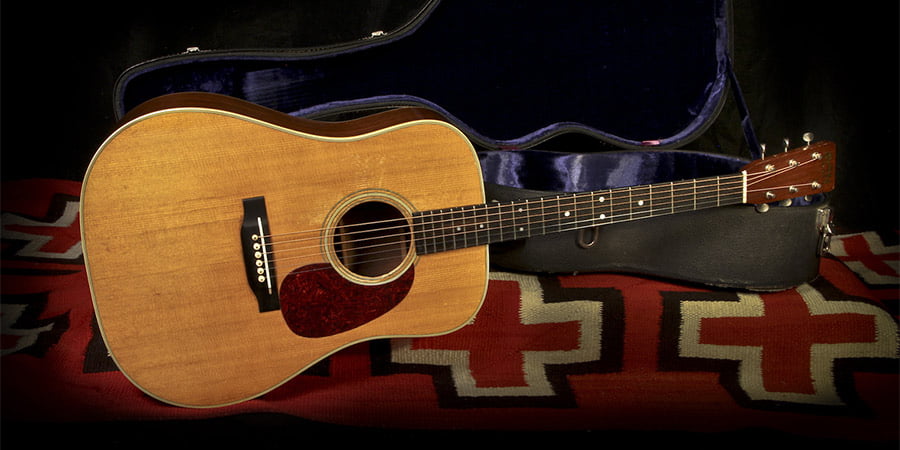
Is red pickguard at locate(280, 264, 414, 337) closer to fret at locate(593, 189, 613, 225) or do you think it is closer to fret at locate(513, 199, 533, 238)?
fret at locate(513, 199, 533, 238)

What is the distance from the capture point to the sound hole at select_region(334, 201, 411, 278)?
3.24 ft

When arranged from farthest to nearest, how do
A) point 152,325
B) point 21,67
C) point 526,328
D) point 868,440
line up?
1. point 21,67
2. point 526,328
3. point 868,440
4. point 152,325

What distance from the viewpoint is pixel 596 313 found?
1.14 metres

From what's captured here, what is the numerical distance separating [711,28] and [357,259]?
957 millimetres

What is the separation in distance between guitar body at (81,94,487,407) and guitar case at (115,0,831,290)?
27cm

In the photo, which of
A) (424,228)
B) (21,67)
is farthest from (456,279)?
(21,67)

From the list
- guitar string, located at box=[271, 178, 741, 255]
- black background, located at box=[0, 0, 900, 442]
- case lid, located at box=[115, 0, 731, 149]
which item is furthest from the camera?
black background, located at box=[0, 0, 900, 442]

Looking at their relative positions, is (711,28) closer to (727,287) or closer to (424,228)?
(727,287)

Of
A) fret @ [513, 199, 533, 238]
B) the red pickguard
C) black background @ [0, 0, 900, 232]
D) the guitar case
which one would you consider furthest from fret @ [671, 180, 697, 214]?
black background @ [0, 0, 900, 232]

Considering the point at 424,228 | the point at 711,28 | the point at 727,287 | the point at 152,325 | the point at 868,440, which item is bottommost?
the point at 868,440

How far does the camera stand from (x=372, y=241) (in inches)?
39.7

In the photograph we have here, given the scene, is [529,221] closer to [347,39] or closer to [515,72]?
[515,72]

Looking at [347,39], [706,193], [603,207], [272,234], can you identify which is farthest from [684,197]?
[347,39]

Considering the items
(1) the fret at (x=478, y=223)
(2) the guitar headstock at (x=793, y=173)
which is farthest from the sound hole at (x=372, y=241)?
(2) the guitar headstock at (x=793, y=173)
